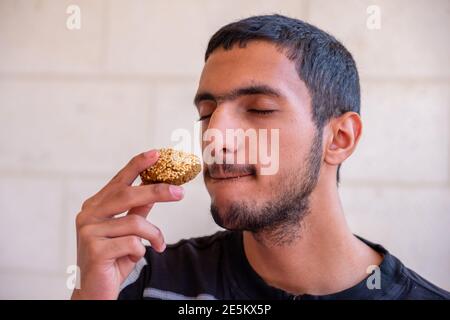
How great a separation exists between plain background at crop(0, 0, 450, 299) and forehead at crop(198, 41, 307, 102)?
0.88 feet

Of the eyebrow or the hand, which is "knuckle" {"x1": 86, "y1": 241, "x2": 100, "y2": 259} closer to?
the hand

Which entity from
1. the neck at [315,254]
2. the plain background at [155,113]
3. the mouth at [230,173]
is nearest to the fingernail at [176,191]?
the mouth at [230,173]

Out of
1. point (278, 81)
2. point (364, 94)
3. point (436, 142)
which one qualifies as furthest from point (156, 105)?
point (436, 142)

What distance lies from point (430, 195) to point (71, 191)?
34.0 inches

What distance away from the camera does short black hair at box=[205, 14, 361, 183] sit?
0.73 metres

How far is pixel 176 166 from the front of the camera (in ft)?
2.03

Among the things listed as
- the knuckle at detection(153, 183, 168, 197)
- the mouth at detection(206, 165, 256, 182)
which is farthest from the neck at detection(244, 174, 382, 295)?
the knuckle at detection(153, 183, 168, 197)

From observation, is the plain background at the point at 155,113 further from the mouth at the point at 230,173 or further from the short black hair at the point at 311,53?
the mouth at the point at 230,173

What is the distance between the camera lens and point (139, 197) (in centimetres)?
61

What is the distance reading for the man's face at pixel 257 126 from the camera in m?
0.68

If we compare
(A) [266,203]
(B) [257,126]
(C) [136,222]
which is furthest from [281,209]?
(C) [136,222]

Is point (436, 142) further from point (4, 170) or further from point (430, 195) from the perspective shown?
point (4, 170)

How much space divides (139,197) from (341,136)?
1.34 feet

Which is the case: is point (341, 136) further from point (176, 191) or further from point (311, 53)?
point (176, 191)
